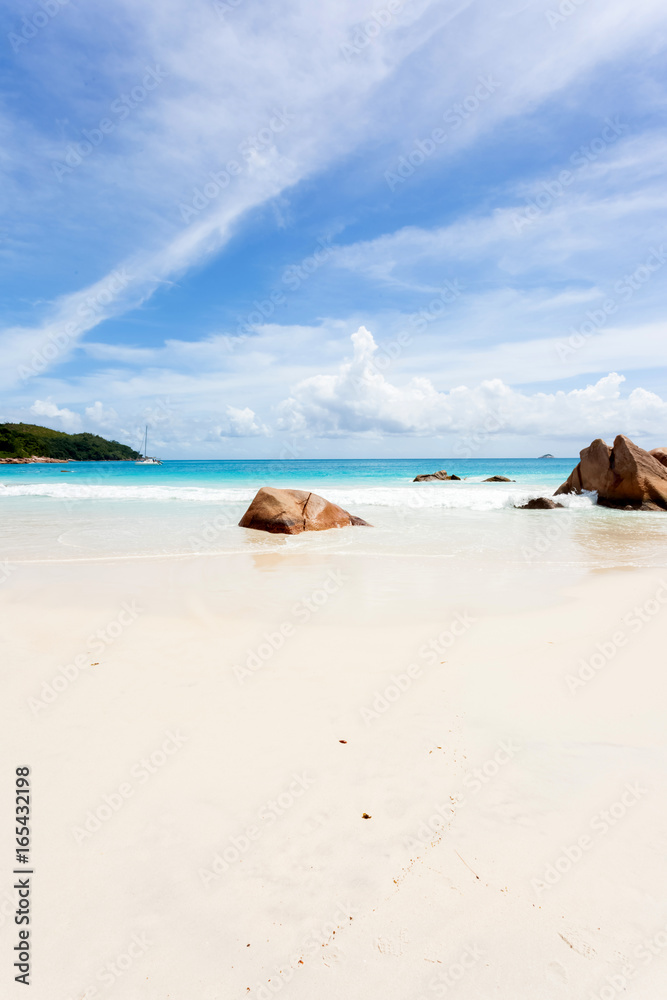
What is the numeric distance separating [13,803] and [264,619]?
118 inches

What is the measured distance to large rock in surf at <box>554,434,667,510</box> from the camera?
16625mm

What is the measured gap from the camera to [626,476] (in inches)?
672

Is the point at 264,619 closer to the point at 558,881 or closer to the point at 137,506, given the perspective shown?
the point at 558,881

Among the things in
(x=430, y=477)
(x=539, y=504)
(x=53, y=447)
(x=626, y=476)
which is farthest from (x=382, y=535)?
(x=53, y=447)

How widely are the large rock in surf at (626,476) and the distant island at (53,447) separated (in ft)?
304

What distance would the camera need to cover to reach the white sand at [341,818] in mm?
1780

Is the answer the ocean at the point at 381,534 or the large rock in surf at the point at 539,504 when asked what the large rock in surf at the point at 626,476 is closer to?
the ocean at the point at 381,534

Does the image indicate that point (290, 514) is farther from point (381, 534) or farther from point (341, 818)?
point (341, 818)

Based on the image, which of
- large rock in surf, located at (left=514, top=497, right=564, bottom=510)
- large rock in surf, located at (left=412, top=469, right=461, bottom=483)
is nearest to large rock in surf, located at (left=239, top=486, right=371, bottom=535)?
large rock in surf, located at (left=514, top=497, right=564, bottom=510)

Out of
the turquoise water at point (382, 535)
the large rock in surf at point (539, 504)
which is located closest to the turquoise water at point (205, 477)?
the turquoise water at point (382, 535)

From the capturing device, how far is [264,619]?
5.41 metres

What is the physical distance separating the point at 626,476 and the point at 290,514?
39.7 feet

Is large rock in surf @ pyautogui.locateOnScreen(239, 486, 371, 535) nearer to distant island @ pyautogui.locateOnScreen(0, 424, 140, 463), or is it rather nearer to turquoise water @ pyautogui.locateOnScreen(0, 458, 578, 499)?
turquoise water @ pyautogui.locateOnScreen(0, 458, 578, 499)

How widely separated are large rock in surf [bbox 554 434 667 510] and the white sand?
45.9 ft
